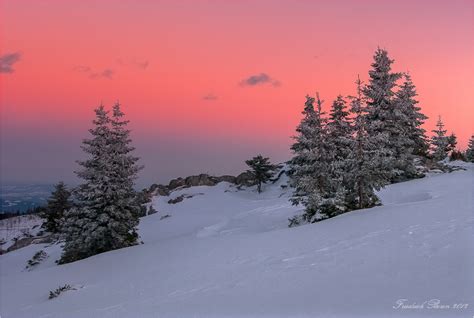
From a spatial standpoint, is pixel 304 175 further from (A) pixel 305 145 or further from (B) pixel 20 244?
(B) pixel 20 244

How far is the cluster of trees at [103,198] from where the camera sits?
21.6 meters

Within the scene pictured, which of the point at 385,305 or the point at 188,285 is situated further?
the point at 188,285

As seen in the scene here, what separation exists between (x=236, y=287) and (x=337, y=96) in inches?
656

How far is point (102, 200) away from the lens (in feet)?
72.0

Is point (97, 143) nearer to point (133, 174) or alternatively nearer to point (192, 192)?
point (133, 174)

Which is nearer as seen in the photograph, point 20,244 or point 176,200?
point 20,244

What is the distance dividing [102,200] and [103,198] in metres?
0.27

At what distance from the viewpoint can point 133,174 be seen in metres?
23.3

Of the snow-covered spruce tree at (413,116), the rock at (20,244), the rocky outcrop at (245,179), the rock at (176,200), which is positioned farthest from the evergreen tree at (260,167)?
the rock at (20,244)

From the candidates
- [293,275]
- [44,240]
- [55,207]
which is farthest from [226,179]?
[293,275]

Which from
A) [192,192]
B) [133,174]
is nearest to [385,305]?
[133,174]

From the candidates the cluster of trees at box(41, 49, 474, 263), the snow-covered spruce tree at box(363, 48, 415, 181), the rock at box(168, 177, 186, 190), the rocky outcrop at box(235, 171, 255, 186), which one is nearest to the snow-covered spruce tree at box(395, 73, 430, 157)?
the snow-covered spruce tree at box(363, 48, 415, 181)

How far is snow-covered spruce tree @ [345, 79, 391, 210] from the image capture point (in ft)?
62.2

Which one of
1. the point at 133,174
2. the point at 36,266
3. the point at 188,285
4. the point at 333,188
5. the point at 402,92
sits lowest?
the point at 36,266
